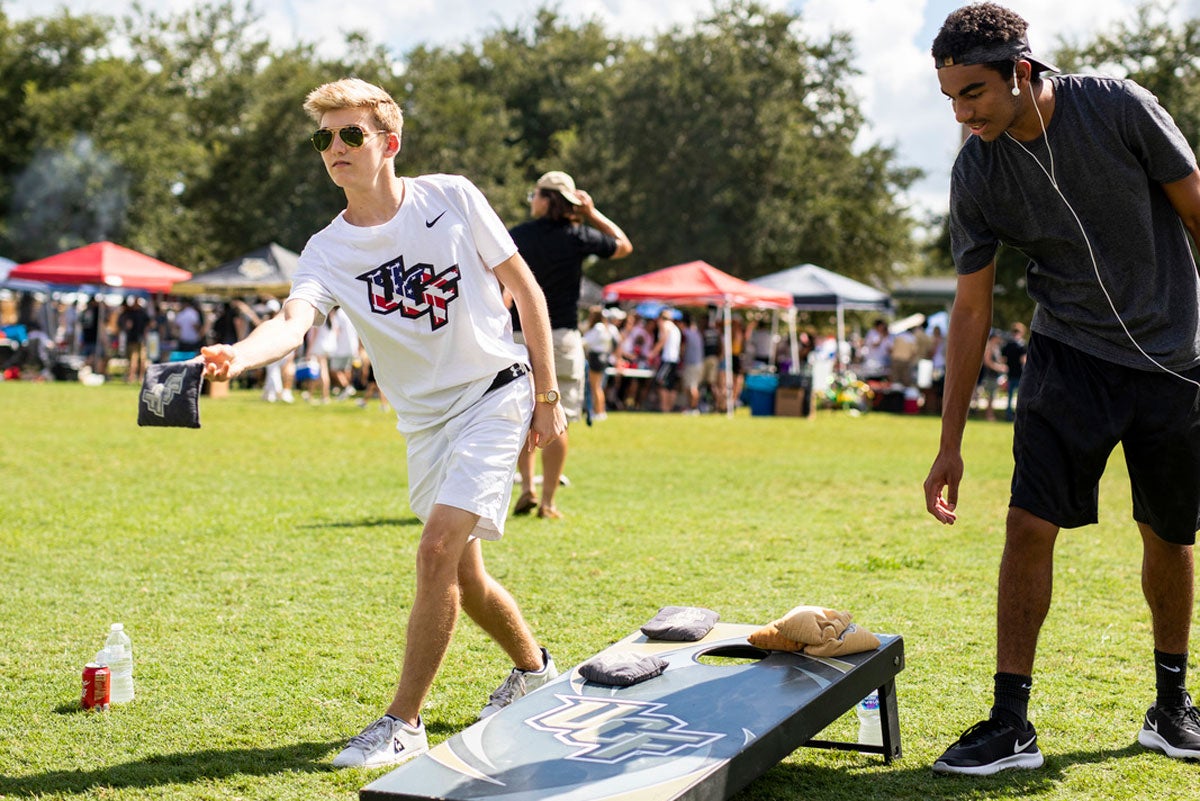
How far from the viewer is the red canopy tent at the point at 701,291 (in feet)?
77.6

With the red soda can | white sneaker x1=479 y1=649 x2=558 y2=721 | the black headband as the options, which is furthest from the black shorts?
the red soda can

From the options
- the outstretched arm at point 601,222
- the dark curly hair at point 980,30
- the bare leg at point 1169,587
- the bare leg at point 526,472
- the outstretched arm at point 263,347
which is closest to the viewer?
the outstretched arm at point 263,347

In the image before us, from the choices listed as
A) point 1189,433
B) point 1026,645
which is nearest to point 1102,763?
point 1026,645

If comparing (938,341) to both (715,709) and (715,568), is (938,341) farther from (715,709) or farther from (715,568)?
(715,709)

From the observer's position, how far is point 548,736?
3.32 meters

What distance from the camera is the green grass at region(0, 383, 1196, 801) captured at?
12.6 feet

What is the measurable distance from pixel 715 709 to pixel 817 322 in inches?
1915

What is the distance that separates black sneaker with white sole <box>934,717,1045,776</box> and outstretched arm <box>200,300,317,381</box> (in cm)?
235

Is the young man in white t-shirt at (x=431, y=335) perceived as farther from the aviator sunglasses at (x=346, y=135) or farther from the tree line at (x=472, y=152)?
the tree line at (x=472, y=152)

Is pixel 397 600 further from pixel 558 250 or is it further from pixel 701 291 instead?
pixel 701 291

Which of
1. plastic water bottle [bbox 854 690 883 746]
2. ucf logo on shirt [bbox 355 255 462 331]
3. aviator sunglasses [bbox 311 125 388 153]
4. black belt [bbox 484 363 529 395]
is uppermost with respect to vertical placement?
aviator sunglasses [bbox 311 125 388 153]

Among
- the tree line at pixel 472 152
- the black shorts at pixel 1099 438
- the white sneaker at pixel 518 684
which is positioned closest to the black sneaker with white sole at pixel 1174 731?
the black shorts at pixel 1099 438

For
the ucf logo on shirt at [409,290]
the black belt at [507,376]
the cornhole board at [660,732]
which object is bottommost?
the cornhole board at [660,732]

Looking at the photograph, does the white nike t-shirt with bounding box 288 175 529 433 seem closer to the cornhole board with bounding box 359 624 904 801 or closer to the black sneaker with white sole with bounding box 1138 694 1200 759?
the cornhole board with bounding box 359 624 904 801
